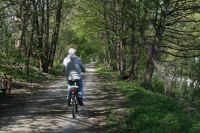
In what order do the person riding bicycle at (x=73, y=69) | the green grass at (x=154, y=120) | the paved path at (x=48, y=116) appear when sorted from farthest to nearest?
the person riding bicycle at (x=73, y=69), the paved path at (x=48, y=116), the green grass at (x=154, y=120)

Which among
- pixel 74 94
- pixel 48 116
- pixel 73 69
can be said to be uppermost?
pixel 73 69

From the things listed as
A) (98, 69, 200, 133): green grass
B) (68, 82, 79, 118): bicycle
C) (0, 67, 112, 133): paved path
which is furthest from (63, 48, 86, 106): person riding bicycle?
(98, 69, 200, 133): green grass

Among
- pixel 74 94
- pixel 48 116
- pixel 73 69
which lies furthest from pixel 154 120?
pixel 48 116

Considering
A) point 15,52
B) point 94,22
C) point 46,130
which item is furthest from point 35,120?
point 94,22

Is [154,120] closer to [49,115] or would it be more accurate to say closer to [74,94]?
[74,94]

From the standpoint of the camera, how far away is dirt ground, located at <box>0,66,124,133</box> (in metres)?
11.3

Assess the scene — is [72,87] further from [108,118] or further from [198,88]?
[198,88]

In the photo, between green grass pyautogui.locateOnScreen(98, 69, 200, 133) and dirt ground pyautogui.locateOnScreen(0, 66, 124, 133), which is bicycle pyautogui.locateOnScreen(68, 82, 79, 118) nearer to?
dirt ground pyautogui.locateOnScreen(0, 66, 124, 133)

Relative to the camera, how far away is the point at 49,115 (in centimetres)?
1339

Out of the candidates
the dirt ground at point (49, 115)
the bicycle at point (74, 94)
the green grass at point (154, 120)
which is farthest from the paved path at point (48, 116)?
the green grass at point (154, 120)

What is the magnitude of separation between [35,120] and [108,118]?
2.28 meters

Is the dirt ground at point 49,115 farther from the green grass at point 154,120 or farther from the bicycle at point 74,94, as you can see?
the green grass at point 154,120

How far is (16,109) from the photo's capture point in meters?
14.5

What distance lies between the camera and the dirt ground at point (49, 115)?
11314 mm
